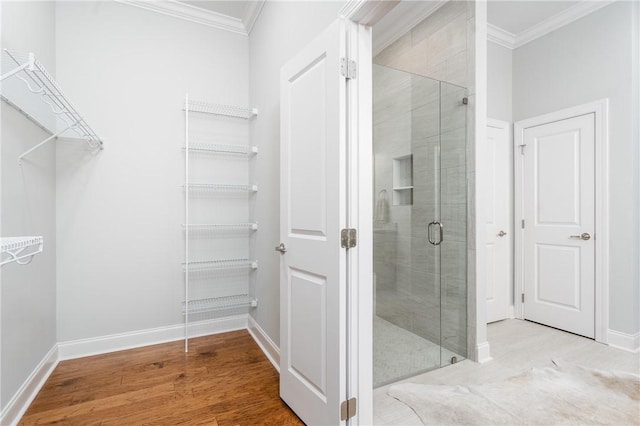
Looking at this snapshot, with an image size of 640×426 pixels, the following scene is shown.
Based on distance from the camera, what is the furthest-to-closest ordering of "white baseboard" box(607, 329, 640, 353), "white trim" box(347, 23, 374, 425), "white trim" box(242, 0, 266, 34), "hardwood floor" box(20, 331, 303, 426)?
1. "white trim" box(242, 0, 266, 34)
2. "white baseboard" box(607, 329, 640, 353)
3. "hardwood floor" box(20, 331, 303, 426)
4. "white trim" box(347, 23, 374, 425)

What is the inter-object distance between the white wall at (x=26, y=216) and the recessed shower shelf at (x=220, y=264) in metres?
1.02

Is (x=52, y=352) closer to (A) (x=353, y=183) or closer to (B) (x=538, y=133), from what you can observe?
(A) (x=353, y=183)

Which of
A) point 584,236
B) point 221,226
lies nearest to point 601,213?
point 584,236

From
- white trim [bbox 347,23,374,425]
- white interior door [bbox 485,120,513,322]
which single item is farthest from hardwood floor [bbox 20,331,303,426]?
white interior door [bbox 485,120,513,322]

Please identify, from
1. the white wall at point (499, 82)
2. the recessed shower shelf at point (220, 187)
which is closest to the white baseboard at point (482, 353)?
the recessed shower shelf at point (220, 187)

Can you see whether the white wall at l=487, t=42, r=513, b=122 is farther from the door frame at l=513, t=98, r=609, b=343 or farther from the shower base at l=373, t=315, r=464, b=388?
the shower base at l=373, t=315, r=464, b=388

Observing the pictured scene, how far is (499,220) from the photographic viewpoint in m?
3.52

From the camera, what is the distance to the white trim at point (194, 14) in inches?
110

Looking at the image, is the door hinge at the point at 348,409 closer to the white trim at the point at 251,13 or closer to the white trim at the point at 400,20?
the white trim at the point at 400,20

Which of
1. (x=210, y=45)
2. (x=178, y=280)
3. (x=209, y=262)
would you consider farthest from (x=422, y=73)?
(x=178, y=280)

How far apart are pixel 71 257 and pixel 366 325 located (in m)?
2.46

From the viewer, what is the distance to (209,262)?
301cm

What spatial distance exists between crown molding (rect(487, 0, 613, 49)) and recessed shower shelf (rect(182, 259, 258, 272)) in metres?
3.58

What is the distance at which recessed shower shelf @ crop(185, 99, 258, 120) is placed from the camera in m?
2.95
